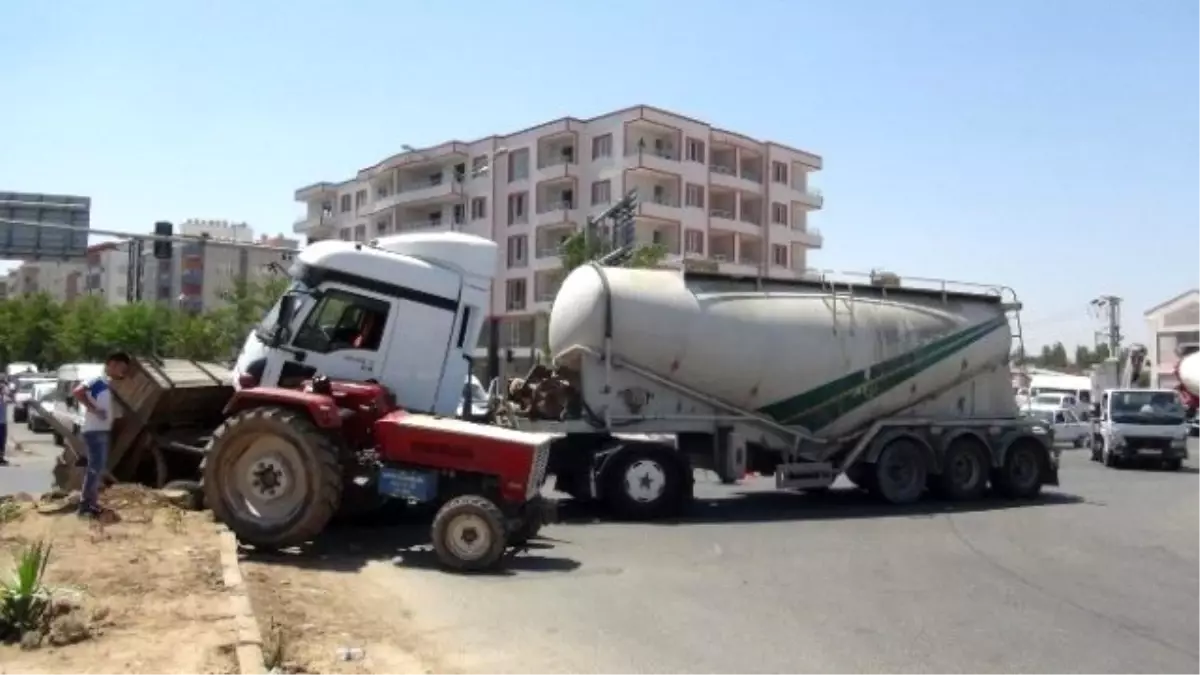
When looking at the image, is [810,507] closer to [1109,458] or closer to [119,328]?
[1109,458]

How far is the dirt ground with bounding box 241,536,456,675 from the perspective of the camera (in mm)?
7023

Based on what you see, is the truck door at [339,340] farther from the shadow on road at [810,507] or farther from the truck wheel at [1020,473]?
the truck wheel at [1020,473]

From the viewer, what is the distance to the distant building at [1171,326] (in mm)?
73062

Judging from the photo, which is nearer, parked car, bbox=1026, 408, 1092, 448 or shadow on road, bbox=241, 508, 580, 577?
shadow on road, bbox=241, 508, 580, 577

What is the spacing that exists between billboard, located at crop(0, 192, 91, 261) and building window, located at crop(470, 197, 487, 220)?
42.5 meters

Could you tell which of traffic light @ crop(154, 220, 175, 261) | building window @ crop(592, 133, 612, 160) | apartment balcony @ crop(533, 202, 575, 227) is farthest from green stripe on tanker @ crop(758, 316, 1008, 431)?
apartment balcony @ crop(533, 202, 575, 227)

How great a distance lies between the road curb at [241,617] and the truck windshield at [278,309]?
2.68 metres

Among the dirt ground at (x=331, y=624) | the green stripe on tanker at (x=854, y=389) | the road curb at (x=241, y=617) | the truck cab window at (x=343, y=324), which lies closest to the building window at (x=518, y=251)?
the green stripe on tanker at (x=854, y=389)

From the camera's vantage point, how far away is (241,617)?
732 centimetres

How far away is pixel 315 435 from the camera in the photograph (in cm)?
1099

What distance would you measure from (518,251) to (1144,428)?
43.8 m

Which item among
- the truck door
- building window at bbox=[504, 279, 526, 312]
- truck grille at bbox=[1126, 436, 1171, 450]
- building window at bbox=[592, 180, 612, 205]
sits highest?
building window at bbox=[592, 180, 612, 205]

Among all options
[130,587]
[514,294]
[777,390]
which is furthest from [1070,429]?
→ [130,587]

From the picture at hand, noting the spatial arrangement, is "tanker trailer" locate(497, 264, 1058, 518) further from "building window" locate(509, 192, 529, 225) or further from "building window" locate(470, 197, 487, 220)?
"building window" locate(470, 197, 487, 220)
